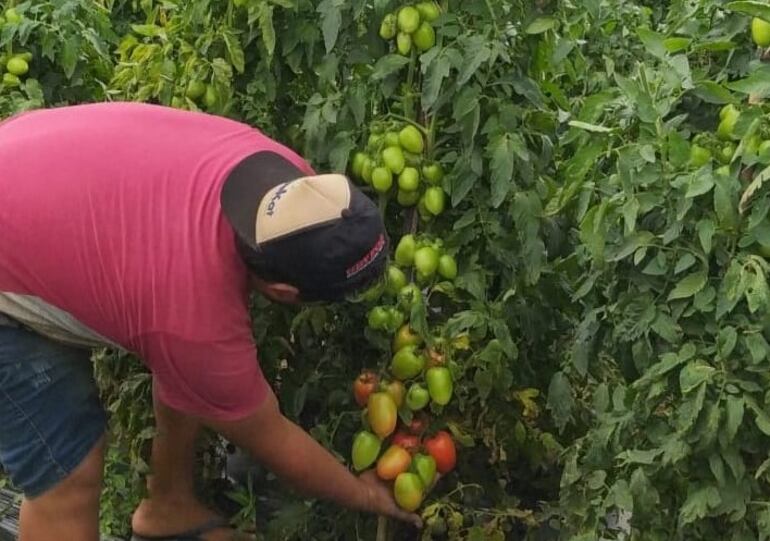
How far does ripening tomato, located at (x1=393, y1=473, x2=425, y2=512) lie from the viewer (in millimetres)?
1919

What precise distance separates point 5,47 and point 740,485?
1.90 m

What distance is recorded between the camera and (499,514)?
2084 mm

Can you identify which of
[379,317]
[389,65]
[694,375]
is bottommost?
[379,317]

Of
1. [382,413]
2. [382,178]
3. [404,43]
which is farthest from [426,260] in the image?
[404,43]

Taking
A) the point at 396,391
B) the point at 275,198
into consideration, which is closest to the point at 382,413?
the point at 396,391

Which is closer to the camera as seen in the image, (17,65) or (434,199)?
(434,199)

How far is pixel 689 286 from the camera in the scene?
154 centimetres

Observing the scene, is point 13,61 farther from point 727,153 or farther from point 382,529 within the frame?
point 727,153

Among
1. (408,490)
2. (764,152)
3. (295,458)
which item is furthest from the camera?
(408,490)

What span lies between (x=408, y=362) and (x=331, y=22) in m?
0.59

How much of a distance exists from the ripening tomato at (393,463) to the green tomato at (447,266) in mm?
316

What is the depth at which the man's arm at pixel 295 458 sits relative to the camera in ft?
5.77

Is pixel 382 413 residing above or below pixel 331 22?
below

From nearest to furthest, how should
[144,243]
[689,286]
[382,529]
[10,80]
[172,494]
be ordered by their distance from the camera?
1. [689,286]
2. [144,243]
3. [382,529]
4. [172,494]
5. [10,80]
